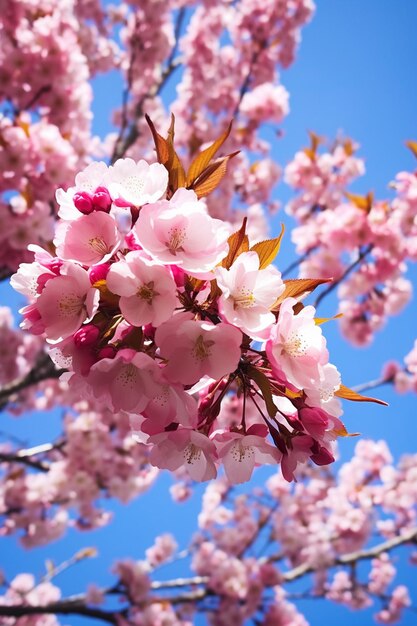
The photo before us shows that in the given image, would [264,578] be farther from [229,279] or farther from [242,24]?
[242,24]

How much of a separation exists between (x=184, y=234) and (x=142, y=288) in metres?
0.13

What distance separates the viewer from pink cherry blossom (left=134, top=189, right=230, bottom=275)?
2.53ft

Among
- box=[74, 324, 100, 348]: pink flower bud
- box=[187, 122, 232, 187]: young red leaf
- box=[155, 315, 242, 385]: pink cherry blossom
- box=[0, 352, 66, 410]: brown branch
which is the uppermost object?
box=[0, 352, 66, 410]: brown branch

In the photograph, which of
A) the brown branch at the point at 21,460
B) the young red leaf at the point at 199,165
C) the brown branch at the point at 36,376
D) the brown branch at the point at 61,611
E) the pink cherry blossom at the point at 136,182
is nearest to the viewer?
the pink cherry blossom at the point at 136,182

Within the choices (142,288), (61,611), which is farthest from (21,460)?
(142,288)

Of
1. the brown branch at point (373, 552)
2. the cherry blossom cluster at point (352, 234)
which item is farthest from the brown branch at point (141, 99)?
the brown branch at point (373, 552)

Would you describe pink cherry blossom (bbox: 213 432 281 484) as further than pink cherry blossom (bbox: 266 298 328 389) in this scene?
Yes

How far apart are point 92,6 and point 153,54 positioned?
69.2 inches

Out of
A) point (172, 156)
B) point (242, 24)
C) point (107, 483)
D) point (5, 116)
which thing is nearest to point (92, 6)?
→ point (242, 24)

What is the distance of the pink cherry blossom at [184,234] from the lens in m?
0.77

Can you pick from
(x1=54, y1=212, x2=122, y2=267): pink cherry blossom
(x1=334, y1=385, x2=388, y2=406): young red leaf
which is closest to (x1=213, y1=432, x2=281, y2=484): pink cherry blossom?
(x1=334, y1=385, x2=388, y2=406): young red leaf

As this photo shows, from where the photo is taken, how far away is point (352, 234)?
397 cm

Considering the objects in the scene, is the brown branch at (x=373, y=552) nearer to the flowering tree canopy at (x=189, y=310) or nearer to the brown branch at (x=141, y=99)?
the flowering tree canopy at (x=189, y=310)

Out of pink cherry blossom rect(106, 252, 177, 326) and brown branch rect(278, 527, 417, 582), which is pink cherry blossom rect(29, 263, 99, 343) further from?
brown branch rect(278, 527, 417, 582)
